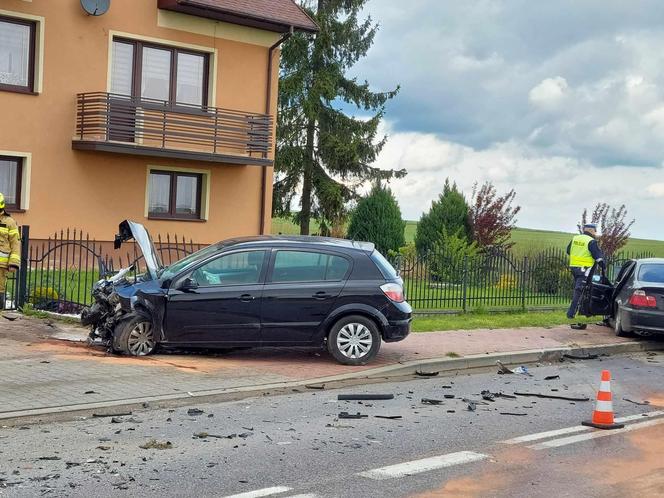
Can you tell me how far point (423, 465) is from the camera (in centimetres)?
655

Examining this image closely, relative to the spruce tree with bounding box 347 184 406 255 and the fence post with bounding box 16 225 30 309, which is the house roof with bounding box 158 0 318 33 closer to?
the spruce tree with bounding box 347 184 406 255

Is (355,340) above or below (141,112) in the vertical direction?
below

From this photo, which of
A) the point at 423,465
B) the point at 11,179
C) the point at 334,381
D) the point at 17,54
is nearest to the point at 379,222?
the point at 11,179

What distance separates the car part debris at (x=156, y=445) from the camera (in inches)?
268

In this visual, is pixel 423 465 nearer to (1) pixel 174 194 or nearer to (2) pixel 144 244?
(2) pixel 144 244

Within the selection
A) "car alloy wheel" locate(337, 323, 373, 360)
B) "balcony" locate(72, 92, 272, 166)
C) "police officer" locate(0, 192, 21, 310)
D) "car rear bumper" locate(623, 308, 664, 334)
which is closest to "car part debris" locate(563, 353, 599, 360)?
"car rear bumper" locate(623, 308, 664, 334)

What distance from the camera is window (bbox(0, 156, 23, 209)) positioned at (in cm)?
2216

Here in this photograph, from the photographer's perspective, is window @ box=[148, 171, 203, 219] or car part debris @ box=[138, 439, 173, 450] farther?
window @ box=[148, 171, 203, 219]

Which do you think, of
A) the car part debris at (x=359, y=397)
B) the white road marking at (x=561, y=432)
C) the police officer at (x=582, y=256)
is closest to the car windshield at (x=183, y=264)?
the car part debris at (x=359, y=397)

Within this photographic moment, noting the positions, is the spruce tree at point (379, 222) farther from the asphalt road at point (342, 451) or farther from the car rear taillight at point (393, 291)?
the asphalt road at point (342, 451)

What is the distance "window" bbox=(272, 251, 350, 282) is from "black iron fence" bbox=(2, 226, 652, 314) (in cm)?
397

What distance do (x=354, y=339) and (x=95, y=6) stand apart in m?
15.0

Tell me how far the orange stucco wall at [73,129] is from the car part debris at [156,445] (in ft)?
54.0

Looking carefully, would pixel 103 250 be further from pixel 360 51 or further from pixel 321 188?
pixel 360 51
